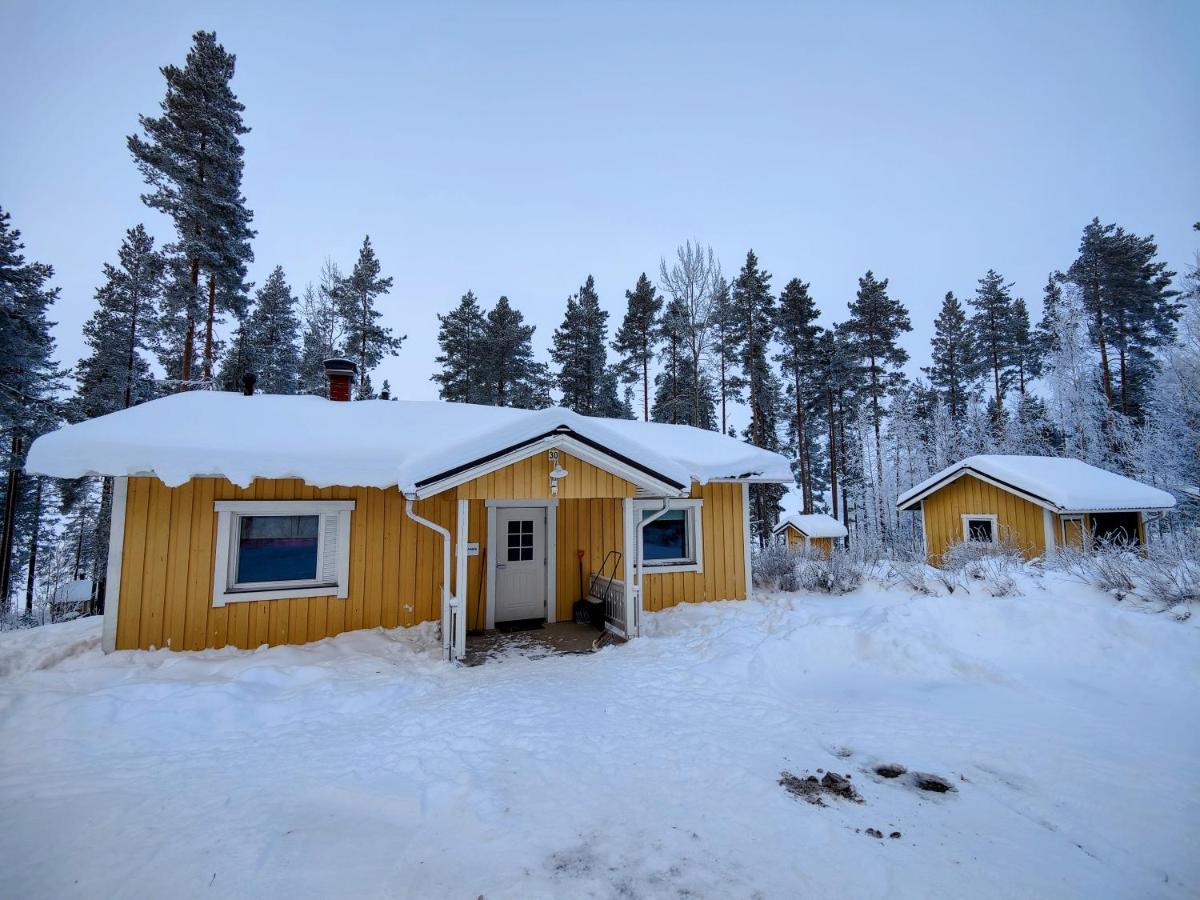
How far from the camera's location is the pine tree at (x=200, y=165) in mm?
12578

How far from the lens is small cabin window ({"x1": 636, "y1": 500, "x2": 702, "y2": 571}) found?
29.4 feet

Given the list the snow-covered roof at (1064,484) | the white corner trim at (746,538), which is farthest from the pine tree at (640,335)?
the white corner trim at (746,538)

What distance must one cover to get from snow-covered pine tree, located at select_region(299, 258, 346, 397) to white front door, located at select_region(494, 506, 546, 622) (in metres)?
15.4

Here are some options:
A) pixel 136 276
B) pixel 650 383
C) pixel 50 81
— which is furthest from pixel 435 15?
pixel 650 383

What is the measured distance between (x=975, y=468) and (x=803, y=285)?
13.2 m

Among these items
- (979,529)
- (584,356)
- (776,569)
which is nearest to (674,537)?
(776,569)

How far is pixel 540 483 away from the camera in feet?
21.6

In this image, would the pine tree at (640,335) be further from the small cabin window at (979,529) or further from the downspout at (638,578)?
the downspout at (638,578)

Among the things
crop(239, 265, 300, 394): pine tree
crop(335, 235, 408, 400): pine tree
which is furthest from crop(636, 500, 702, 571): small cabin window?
crop(239, 265, 300, 394): pine tree

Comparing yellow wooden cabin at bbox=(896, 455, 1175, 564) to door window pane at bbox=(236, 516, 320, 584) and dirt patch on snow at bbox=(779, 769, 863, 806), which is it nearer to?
dirt patch on snow at bbox=(779, 769, 863, 806)

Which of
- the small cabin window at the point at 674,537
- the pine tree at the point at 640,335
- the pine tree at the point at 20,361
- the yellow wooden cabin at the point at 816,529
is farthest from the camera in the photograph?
the pine tree at the point at 640,335

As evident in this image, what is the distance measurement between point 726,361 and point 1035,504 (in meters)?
12.7

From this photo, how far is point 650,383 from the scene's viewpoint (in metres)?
22.9

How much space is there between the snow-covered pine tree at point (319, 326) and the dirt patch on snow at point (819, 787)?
21.0 meters
